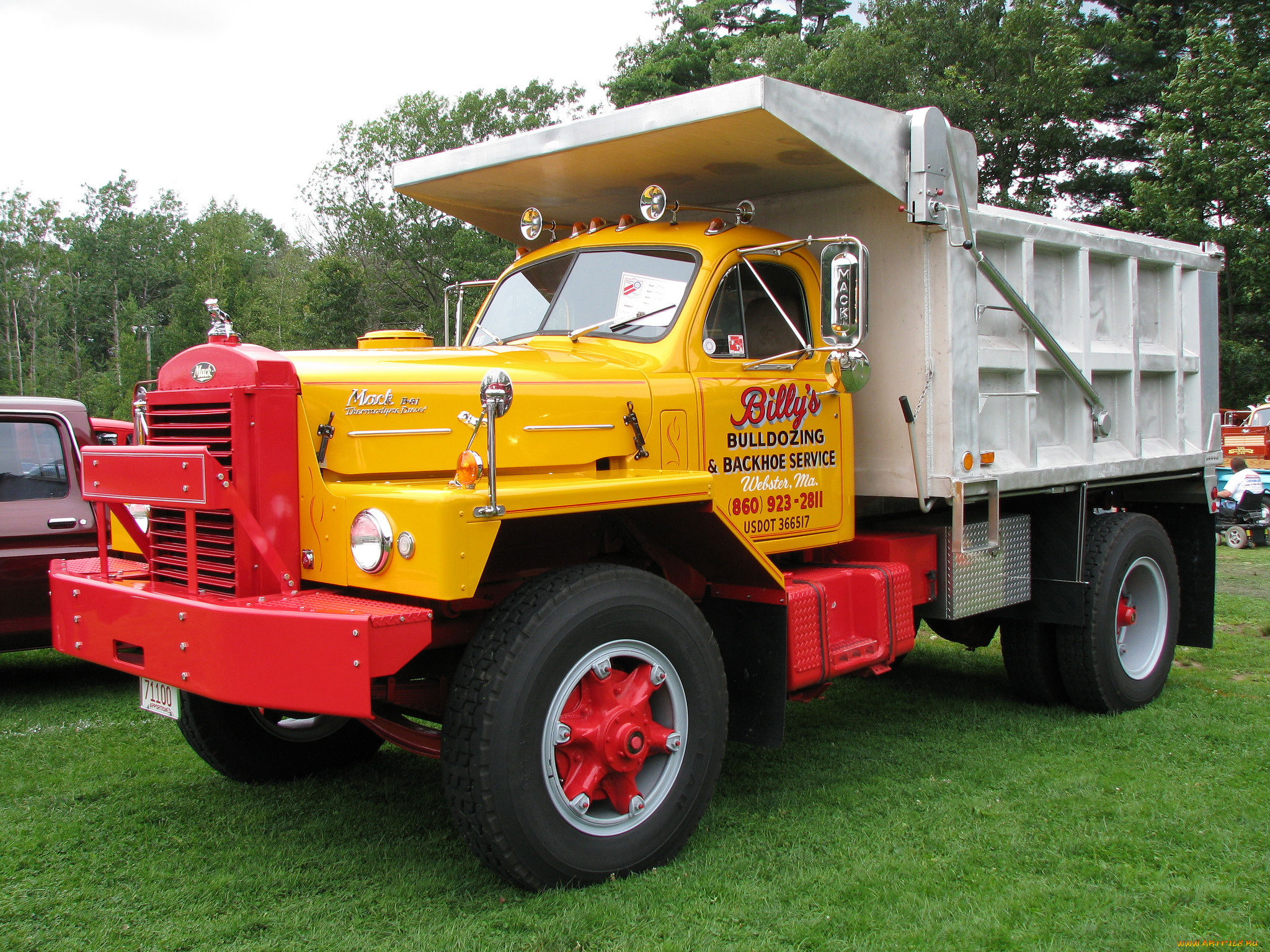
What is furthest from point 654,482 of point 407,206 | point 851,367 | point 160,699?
point 407,206

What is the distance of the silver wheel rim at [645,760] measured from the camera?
3541mm

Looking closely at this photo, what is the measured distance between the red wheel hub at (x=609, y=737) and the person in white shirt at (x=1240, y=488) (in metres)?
14.4

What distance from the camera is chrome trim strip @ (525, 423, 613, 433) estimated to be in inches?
157

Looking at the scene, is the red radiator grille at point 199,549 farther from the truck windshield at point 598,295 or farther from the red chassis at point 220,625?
the truck windshield at point 598,295

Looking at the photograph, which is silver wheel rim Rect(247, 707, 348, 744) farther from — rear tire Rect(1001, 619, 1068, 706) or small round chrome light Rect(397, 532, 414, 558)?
rear tire Rect(1001, 619, 1068, 706)

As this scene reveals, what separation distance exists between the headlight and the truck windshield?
1722 mm

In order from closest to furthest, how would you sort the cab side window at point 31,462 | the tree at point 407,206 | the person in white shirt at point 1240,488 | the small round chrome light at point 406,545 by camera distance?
the small round chrome light at point 406,545 < the cab side window at point 31,462 < the person in white shirt at point 1240,488 < the tree at point 407,206

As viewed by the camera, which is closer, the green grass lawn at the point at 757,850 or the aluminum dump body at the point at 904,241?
the green grass lawn at the point at 757,850

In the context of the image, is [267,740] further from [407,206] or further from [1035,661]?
[407,206]


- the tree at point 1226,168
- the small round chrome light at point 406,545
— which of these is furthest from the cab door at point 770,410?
the tree at point 1226,168

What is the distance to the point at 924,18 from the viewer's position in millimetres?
29688

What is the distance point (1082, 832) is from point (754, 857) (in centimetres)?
135

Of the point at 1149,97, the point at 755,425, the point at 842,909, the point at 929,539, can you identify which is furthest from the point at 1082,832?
the point at 1149,97

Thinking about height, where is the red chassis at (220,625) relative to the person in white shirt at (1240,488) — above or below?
above
